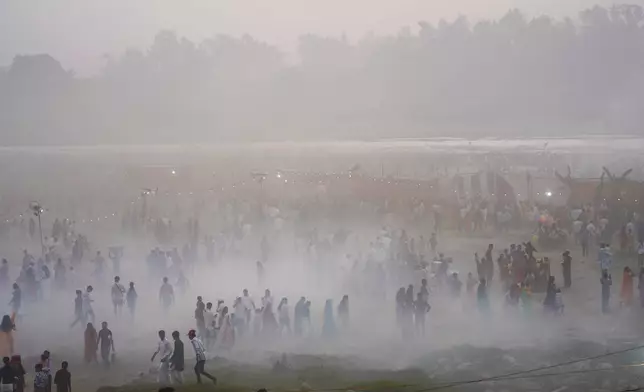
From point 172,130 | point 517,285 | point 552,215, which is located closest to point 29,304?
point 172,130

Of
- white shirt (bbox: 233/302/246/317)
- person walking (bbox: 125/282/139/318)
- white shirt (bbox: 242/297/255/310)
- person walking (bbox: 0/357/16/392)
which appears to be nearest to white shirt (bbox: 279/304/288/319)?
white shirt (bbox: 242/297/255/310)

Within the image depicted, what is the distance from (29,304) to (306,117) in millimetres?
6065

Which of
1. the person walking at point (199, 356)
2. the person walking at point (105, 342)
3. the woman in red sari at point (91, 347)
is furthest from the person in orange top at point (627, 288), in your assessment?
the woman in red sari at point (91, 347)

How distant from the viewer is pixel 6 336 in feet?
36.6

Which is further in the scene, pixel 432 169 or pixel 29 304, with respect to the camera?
pixel 432 169

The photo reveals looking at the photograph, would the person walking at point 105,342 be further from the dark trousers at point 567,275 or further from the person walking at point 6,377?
the dark trousers at point 567,275

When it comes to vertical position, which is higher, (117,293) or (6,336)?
(117,293)

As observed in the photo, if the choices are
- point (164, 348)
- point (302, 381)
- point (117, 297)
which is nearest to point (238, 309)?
point (164, 348)

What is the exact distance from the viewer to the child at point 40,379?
9.53 meters

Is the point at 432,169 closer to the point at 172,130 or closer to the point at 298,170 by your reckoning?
the point at 298,170

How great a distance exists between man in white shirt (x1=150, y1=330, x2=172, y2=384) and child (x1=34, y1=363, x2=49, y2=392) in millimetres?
1540

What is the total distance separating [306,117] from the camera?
12.6 metres

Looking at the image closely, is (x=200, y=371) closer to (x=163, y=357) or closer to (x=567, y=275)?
(x=163, y=357)

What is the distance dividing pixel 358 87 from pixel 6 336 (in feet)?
24.8
